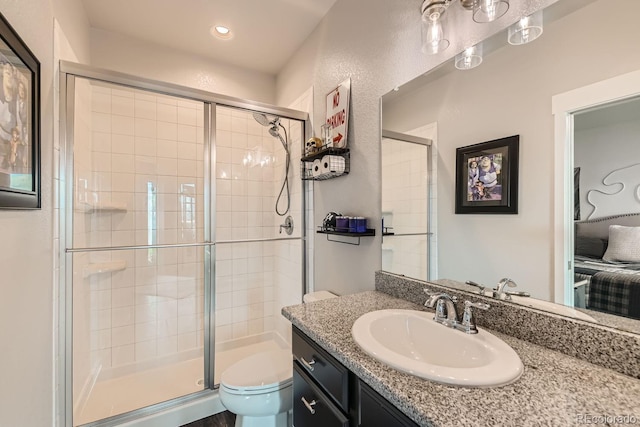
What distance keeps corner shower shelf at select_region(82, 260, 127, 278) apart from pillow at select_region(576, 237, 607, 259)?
8.30 ft

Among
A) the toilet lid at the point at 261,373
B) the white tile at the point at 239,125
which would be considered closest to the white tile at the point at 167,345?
the toilet lid at the point at 261,373

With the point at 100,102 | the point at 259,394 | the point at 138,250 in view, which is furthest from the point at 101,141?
the point at 259,394

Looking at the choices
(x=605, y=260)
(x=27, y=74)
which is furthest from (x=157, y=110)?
(x=605, y=260)

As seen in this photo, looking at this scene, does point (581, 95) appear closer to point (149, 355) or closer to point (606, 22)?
point (606, 22)

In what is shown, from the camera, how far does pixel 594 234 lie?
808 mm

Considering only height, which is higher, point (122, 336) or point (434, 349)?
point (434, 349)

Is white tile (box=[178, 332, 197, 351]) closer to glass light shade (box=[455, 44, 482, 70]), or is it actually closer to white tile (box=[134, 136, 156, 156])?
white tile (box=[134, 136, 156, 156])

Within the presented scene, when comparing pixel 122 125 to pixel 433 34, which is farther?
pixel 122 125

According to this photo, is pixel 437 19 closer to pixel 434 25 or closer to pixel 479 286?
pixel 434 25

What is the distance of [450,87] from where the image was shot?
1174 mm

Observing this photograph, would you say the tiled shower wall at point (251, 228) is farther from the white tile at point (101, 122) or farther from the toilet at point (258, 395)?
the toilet at point (258, 395)

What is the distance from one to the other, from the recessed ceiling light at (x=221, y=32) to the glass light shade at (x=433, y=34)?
63.3 inches

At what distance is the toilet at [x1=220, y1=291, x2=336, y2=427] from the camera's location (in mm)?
1356

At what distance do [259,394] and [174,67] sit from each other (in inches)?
102
